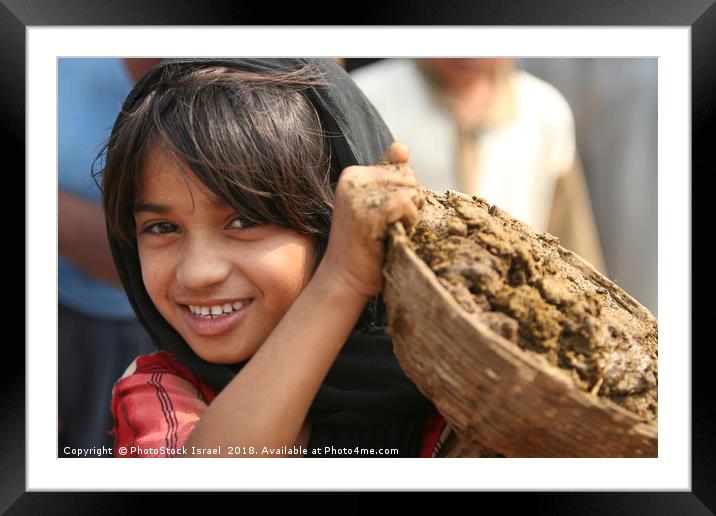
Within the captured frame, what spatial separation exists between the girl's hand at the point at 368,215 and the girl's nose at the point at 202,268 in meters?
0.31

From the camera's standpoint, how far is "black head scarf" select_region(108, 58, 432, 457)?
1583mm

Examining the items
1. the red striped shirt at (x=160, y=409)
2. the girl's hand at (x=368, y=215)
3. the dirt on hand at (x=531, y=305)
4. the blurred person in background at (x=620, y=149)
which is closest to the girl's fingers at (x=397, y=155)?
the girl's hand at (x=368, y=215)

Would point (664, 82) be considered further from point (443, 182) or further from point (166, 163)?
point (166, 163)

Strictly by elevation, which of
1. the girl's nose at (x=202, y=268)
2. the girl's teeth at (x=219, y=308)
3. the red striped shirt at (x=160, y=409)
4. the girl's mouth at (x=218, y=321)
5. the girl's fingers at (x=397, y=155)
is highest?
the girl's fingers at (x=397, y=155)

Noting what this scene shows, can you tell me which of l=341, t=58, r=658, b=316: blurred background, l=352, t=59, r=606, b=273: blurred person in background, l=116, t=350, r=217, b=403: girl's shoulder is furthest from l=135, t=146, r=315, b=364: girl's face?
l=352, t=59, r=606, b=273: blurred person in background

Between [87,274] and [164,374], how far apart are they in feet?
2.94

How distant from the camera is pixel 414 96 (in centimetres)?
225

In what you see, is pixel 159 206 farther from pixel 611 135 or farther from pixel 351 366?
pixel 611 135

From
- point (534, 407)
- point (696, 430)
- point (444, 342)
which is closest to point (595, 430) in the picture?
point (534, 407)

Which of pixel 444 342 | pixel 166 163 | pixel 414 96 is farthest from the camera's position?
pixel 414 96

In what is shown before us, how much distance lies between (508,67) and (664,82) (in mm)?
505

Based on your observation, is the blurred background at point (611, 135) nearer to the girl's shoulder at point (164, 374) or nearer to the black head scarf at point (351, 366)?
the black head scarf at point (351, 366)

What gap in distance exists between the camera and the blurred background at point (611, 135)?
1952mm

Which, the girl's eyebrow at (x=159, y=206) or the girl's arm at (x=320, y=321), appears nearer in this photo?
the girl's arm at (x=320, y=321)
